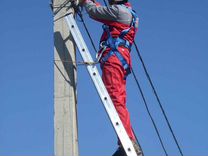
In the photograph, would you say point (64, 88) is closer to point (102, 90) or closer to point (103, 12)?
point (102, 90)

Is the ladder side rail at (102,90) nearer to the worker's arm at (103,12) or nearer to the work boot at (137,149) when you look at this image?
the work boot at (137,149)

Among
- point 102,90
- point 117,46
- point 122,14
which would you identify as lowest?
point 102,90

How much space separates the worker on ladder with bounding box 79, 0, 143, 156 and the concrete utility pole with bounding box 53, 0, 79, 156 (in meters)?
0.31

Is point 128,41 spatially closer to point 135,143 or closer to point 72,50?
point 72,50

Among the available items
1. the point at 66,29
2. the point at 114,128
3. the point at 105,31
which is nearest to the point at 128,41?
the point at 105,31

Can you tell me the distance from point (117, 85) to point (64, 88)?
566 millimetres

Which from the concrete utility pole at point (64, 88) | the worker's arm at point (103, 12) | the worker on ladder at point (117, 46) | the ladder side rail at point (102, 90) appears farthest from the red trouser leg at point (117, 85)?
the worker's arm at point (103, 12)

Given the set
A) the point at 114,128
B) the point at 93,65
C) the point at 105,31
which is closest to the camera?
the point at 114,128

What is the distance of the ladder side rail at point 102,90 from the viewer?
17.4ft

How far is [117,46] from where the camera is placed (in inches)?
233

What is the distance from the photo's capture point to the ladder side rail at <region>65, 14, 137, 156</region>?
17.4 ft

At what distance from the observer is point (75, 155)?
5547 mm

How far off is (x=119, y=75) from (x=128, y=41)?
50cm

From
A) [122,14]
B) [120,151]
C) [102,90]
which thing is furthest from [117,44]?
[120,151]
